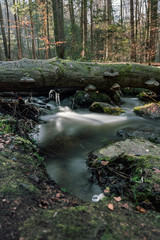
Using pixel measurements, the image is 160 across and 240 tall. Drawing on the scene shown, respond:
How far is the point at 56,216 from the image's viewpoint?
4.97 feet

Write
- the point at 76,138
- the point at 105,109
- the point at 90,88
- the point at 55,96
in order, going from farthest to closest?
1. the point at 55,96
2. the point at 105,109
3. the point at 90,88
4. the point at 76,138

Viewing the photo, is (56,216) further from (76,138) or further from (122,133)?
(122,133)

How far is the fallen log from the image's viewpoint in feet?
15.0

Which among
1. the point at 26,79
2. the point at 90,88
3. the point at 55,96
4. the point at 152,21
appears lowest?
the point at 55,96

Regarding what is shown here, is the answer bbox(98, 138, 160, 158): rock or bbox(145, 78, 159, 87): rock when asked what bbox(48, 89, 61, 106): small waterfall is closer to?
bbox(145, 78, 159, 87): rock

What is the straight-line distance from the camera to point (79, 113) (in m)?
7.48

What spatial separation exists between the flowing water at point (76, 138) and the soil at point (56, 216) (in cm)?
82

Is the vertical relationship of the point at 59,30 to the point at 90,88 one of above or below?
above

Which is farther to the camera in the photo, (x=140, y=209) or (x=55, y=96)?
(x=55, y=96)

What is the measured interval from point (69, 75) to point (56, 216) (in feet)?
14.5

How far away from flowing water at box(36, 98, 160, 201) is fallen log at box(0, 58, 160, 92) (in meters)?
1.34

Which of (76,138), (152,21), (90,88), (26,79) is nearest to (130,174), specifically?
(76,138)

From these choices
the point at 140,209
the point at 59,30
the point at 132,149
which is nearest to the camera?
the point at 140,209

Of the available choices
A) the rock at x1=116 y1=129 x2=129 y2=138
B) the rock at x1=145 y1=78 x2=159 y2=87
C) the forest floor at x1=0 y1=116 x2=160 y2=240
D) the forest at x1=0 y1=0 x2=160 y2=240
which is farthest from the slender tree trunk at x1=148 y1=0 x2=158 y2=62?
the forest floor at x1=0 y1=116 x2=160 y2=240
